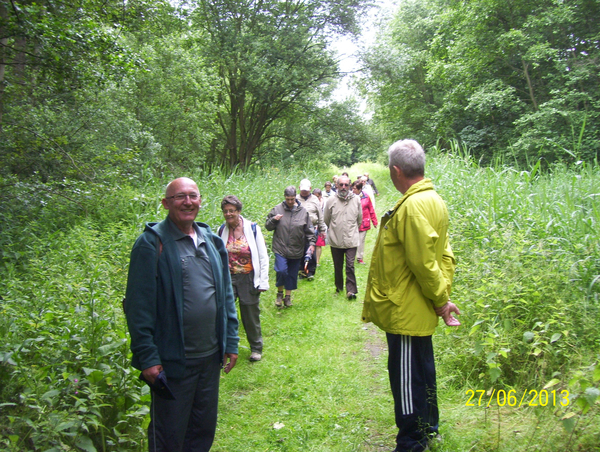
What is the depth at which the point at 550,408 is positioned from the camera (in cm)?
312

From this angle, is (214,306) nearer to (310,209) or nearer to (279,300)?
(279,300)

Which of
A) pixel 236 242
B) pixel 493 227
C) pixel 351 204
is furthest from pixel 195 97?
pixel 493 227

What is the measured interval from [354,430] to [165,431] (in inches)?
66.9

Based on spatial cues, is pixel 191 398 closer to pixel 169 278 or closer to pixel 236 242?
pixel 169 278

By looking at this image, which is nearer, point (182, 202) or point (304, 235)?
point (182, 202)

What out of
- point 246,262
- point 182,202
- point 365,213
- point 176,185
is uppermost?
point 176,185

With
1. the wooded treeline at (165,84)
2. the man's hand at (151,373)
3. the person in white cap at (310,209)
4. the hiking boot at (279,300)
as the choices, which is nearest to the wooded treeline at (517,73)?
the wooded treeline at (165,84)

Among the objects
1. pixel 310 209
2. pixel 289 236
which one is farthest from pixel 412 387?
pixel 310 209

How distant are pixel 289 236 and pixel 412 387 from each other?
167 inches

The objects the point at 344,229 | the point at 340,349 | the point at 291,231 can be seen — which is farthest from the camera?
the point at 344,229

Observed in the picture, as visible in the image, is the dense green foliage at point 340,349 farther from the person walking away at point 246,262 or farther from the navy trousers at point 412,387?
the person walking away at point 246,262

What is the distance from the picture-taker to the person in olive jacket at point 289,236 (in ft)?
23.2
